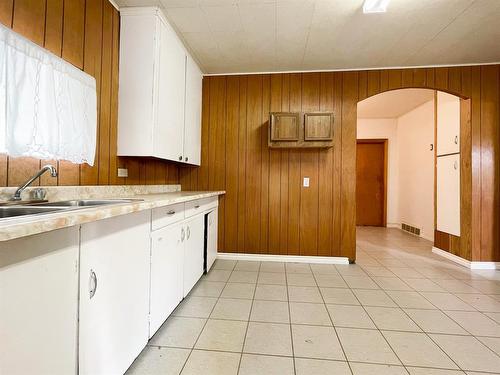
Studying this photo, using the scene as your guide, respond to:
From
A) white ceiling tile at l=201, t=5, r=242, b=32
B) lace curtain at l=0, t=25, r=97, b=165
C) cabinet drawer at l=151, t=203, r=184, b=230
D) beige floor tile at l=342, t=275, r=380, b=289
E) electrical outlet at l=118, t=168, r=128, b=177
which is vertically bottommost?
beige floor tile at l=342, t=275, r=380, b=289

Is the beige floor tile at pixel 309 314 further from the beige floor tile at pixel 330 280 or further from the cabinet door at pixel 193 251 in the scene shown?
the cabinet door at pixel 193 251

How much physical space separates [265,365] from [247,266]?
6.00 ft

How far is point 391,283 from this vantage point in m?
2.78

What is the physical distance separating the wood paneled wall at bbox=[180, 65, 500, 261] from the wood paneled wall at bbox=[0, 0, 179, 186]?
1318 millimetres

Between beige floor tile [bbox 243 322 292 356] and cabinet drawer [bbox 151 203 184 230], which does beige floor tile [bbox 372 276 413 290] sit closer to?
beige floor tile [bbox 243 322 292 356]

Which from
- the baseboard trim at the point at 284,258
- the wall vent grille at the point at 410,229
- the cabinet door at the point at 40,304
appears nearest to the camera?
the cabinet door at the point at 40,304

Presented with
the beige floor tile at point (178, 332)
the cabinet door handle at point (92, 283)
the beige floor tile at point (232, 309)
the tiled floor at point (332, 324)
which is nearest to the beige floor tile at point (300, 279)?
the tiled floor at point (332, 324)

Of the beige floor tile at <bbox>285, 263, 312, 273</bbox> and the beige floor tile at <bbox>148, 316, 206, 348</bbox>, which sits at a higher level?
the beige floor tile at <bbox>285, 263, 312, 273</bbox>

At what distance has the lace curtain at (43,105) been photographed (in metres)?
1.36

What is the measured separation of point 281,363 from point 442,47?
3565mm

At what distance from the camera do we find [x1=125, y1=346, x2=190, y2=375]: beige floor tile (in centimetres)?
146

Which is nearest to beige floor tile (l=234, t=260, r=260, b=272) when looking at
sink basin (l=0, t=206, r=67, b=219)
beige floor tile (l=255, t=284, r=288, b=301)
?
beige floor tile (l=255, t=284, r=288, b=301)

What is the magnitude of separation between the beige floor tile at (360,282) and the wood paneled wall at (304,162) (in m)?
0.58

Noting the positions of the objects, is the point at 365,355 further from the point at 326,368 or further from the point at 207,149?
the point at 207,149
